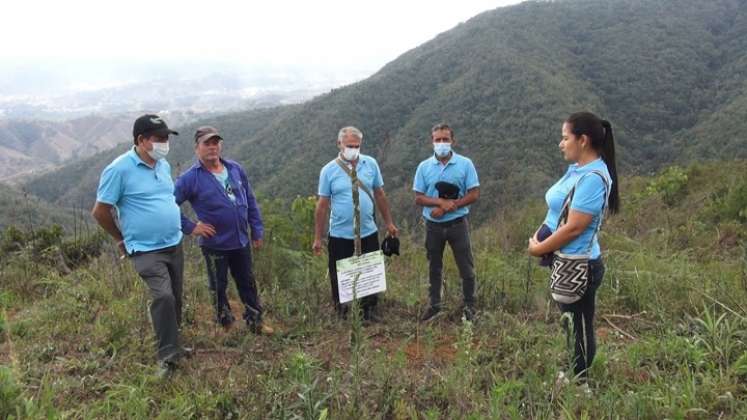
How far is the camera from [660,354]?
8.70 feet

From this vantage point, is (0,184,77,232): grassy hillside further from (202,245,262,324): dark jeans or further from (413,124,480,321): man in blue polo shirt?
(413,124,480,321): man in blue polo shirt

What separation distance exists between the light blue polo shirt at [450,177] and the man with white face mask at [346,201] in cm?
38

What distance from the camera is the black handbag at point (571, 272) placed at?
2.33 metres

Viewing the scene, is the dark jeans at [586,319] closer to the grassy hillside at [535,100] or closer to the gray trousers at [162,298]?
the gray trousers at [162,298]

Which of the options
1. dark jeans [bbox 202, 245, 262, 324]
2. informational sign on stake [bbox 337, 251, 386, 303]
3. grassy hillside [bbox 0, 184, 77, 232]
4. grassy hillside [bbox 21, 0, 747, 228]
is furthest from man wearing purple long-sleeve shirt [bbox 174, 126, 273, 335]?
grassy hillside [bbox 21, 0, 747, 228]

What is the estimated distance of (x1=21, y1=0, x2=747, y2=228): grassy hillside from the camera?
3728cm

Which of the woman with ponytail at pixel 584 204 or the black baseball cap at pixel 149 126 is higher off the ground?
the black baseball cap at pixel 149 126

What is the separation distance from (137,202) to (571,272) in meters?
2.40

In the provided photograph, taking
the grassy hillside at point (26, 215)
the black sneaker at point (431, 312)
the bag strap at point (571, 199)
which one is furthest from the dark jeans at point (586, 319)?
the grassy hillside at point (26, 215)

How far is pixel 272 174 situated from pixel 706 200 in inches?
1519

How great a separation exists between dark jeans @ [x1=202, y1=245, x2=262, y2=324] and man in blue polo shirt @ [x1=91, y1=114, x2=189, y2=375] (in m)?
0.37

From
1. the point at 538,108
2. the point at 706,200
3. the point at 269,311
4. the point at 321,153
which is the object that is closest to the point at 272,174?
the point at 321,153

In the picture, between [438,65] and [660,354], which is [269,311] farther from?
[438,65]

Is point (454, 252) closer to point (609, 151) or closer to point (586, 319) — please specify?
point (586, 319)
